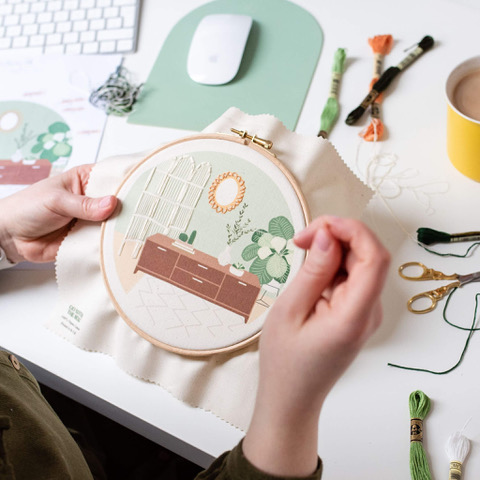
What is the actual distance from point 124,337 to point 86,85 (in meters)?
0.50

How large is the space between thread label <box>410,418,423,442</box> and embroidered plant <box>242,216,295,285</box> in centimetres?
22

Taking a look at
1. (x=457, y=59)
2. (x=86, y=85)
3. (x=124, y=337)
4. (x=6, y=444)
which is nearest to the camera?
(x=6, y=444)

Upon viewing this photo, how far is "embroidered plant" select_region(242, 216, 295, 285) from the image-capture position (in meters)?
0.62

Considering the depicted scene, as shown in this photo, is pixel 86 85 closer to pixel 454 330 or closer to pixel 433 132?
pixel 433 132

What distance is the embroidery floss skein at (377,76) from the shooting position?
2.50ft

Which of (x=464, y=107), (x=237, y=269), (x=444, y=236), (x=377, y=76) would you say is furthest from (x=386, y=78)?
(x=237, y=269)

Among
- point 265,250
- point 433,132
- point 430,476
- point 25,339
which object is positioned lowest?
point 25,339

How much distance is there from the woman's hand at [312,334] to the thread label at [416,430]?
16cm

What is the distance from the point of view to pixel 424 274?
26.2 inches

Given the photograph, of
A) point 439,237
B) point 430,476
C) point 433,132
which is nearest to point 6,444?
point 430,476

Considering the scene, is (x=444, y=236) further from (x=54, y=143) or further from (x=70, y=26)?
(x=70, y=26)

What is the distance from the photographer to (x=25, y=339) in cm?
72

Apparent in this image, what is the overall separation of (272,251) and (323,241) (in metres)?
0.22

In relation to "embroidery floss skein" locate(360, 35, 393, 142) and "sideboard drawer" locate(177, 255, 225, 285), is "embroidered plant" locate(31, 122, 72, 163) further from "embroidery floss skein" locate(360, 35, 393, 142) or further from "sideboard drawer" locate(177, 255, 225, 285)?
"embroidery floss skein" locate(360, 35, 393, 142)
